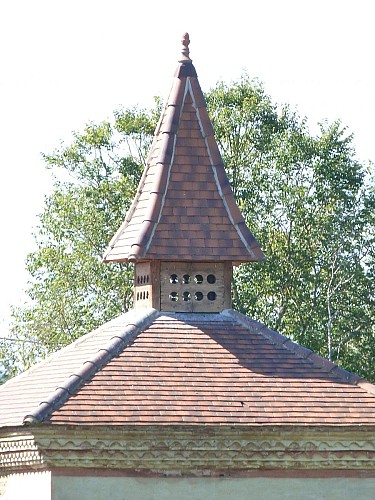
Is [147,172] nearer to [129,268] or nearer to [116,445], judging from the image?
[116,445]

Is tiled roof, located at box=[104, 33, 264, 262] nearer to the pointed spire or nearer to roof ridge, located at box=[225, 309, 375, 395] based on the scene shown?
the pointed spire

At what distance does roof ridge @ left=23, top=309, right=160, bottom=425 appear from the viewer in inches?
825

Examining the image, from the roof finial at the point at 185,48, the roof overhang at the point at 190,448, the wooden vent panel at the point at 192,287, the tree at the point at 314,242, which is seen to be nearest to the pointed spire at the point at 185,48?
the roof finial at the point at 185,48

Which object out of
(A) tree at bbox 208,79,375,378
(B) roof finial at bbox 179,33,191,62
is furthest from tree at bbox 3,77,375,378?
(B) roof finial at bbox 179,33,191,62

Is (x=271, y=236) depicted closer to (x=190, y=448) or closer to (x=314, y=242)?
(x=314, y=242)

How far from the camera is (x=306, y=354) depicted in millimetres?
23203

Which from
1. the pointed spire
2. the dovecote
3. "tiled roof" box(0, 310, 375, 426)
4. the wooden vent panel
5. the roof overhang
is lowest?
the roof overhang

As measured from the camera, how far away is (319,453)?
71.4ft

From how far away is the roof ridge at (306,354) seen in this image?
22844 mm

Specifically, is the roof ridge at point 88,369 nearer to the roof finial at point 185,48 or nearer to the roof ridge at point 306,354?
the roof ridge at point 306,354

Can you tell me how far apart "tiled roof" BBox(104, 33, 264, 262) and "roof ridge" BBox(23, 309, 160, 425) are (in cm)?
93

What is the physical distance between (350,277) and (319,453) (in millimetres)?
18314

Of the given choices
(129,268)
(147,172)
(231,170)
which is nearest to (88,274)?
(129,268)

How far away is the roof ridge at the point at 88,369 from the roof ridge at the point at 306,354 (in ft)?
3.93
